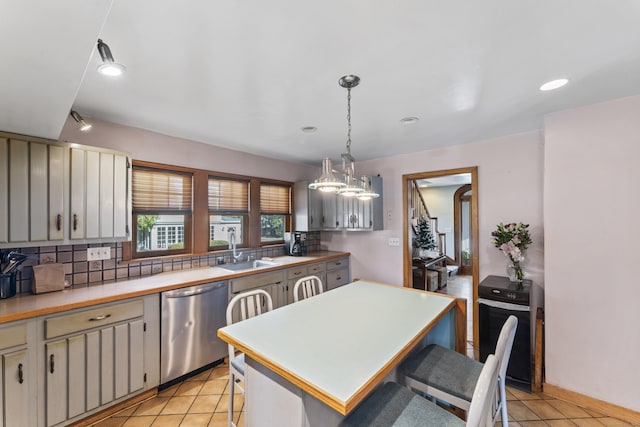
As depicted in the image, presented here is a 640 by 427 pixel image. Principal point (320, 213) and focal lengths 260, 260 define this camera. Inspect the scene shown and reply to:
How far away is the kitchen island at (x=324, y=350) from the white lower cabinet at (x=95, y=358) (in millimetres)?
1118

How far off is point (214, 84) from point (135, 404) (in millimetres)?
2615

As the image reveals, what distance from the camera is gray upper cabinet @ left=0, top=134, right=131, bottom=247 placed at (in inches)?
71.8

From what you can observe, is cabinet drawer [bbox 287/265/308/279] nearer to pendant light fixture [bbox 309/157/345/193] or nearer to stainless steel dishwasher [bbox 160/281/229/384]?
stainless steel dishwasher [bbox 160/281/229/384]

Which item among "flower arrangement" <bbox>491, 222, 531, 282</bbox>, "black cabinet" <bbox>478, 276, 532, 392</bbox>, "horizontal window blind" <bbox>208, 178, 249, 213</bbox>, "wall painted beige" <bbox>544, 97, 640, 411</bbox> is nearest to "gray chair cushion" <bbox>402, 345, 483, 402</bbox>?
"black cabinet" <bbox>478, 276, 532, 392</bbox>

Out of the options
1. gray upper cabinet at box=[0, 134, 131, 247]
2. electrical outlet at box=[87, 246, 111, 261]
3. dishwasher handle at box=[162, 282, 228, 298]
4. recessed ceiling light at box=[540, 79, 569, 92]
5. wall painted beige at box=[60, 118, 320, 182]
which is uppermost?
recessed ceiling light at box=[540, 79, 569, 92]

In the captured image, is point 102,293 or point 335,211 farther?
point 335,211

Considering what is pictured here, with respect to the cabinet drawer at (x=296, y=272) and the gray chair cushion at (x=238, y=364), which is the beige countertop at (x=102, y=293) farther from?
the gray chair cushion at (x=238, y=364)

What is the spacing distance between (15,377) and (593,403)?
4.13 m

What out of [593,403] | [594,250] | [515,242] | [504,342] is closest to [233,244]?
[504,342]

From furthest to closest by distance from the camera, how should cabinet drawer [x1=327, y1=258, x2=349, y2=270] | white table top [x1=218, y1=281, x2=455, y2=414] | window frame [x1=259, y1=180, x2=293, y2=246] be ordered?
1. cabinet drawer [x1=327, y1=258, x2=349, y2=270]
2. window frame [x1=259, y1=180, x2=293, y2=246]
3. white table top [x1=218, y1=281, x2=455, y2=414]

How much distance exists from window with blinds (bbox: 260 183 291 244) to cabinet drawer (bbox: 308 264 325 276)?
2.59ft

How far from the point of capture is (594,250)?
209cm

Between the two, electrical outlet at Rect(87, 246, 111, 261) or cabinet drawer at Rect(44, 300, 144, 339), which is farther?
electrical outlet at Rect(87, 246, 111, 261)

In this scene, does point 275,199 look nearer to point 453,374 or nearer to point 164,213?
point 164,213
